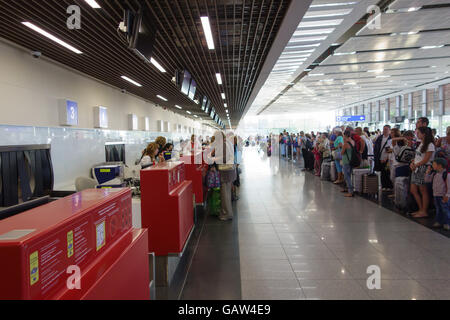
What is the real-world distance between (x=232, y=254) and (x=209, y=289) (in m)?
0.95

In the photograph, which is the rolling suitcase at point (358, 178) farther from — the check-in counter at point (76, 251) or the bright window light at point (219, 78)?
the check-in counter at point (76, 251)

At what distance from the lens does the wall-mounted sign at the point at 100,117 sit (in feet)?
30.9

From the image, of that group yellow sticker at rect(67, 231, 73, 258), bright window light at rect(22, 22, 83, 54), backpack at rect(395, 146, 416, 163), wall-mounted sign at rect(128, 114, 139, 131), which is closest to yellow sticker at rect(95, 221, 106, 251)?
yellow sticker at rect(67, 231, 73, 258)

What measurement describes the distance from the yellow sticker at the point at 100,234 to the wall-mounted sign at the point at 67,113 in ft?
23.3

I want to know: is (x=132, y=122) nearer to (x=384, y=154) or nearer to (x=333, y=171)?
(x=333, y=171)

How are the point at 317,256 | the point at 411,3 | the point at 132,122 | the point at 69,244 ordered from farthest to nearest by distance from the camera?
1. the point at 132,122
2. the point at 411,3
3. the point at 317,256
4. the point at 69,244

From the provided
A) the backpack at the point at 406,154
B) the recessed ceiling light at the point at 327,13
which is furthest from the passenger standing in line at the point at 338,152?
the recessed ceiling light at the point at 327,13

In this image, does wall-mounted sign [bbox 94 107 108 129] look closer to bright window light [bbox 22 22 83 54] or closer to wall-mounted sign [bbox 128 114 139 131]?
wall-mounted sign [bbox 128 114 139 131]

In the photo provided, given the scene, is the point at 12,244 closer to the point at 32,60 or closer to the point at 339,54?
the point at 32,60

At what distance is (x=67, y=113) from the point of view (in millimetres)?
7617

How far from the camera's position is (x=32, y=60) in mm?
6539

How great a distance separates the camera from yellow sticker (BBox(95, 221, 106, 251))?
4.86 ft

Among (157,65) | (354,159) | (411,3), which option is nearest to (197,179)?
(157,65)

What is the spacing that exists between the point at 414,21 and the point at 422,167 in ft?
17.5
